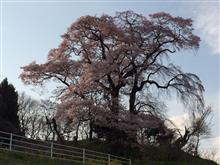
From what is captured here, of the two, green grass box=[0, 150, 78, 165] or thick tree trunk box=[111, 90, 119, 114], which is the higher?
thick tree trunk box=[111, 90, 119, 114]

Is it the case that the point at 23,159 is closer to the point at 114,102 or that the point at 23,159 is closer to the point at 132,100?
the point at 114,102

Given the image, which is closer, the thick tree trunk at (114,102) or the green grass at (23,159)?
the green grass at (23,159)

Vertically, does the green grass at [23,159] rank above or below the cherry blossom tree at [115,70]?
below

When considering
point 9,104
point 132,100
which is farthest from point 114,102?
point 9,104

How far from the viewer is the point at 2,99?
152 feet

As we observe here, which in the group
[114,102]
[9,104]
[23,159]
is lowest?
[23,159]

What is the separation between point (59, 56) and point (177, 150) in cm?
1446

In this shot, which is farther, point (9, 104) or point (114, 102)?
point (9, 104)

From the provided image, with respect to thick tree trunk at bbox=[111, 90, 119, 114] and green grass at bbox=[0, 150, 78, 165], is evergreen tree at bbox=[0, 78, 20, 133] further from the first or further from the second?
green grass at bbox=[0, 150, 78, 165]

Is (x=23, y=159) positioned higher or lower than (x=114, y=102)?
lower

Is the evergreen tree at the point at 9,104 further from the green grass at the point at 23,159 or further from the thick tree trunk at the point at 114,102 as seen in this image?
the green grass at the point at 23,159

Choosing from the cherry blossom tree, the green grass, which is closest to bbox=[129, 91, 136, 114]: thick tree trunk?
the cherry blossom tree

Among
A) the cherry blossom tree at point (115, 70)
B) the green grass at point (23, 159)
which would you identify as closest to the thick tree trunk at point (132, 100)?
the cherry blossom tree at point (115, 70)

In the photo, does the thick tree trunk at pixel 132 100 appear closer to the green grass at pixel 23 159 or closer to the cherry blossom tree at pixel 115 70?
the cherry blossom tree at pixel 115 70
